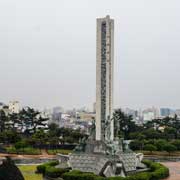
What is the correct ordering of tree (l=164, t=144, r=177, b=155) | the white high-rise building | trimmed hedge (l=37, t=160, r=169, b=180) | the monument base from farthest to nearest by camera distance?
1. tree (l=164, t=144, r=177, b=155)
2. the white high-rise building
3. the monument base
4. trimmed hedge (l=37, t=160, r=169, b=180)

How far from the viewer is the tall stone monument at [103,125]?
3228 centimetres

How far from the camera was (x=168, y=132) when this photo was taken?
63.5 metres

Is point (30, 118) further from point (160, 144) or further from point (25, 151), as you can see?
point (160, 144)

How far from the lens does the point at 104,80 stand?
34156mm

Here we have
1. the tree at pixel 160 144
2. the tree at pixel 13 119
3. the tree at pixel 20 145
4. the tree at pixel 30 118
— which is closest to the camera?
the tree at pixel 20 145

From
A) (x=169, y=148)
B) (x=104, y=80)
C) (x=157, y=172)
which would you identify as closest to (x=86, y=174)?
(x=157, y=172)

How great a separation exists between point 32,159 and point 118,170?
46.0 ft

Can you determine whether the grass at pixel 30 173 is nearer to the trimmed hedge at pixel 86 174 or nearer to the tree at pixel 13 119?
the trimmed hedge at pixel 86 174

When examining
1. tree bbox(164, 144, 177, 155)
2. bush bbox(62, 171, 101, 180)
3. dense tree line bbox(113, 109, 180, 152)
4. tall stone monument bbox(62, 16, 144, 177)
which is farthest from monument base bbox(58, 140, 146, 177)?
tree bbox(164, 144, 177, 155)

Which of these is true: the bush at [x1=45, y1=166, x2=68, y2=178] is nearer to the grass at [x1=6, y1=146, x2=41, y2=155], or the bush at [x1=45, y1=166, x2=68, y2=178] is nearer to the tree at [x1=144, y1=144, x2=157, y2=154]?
the grass at [x1=6, y1=146, x2=41, y2=155]

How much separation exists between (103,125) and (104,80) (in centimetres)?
346

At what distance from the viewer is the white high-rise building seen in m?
34.1

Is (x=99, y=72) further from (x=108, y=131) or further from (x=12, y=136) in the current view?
(x=12, y=136)

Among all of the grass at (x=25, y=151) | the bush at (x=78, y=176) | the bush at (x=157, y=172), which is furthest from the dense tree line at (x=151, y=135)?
the grass at (x=25, y=151)
